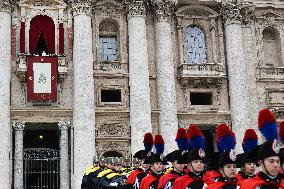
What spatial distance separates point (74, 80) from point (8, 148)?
5.34m

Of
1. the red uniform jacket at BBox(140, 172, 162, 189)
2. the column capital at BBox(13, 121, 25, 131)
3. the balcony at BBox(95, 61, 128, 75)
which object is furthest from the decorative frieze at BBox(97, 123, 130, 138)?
the red uniform jacket at BBox(140, 172, 162, 189)

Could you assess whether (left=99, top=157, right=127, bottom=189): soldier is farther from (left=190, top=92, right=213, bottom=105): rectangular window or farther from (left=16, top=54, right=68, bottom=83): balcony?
(left=190, top=92, right=213, bottom=105): rectangular window

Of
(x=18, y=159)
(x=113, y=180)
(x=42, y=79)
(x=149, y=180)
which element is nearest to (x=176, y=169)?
(x=149, y=180)

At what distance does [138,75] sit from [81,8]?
5.26 metres

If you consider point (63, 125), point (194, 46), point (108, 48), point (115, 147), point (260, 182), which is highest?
point (194, 46)

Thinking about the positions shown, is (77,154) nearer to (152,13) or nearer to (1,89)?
(1,89)

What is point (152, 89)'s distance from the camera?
3209cm

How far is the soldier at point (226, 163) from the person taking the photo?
27.7 feet

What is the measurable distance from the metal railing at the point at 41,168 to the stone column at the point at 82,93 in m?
1.64

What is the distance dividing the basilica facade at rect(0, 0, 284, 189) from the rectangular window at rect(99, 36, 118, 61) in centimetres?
6

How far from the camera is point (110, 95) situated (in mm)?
32062

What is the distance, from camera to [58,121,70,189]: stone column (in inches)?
1156

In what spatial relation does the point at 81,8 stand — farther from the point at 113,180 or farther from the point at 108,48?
the point at 113,180

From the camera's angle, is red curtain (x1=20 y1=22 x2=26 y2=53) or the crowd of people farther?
red curtain (x1=20 y1=22 x2=26 y2=53)
